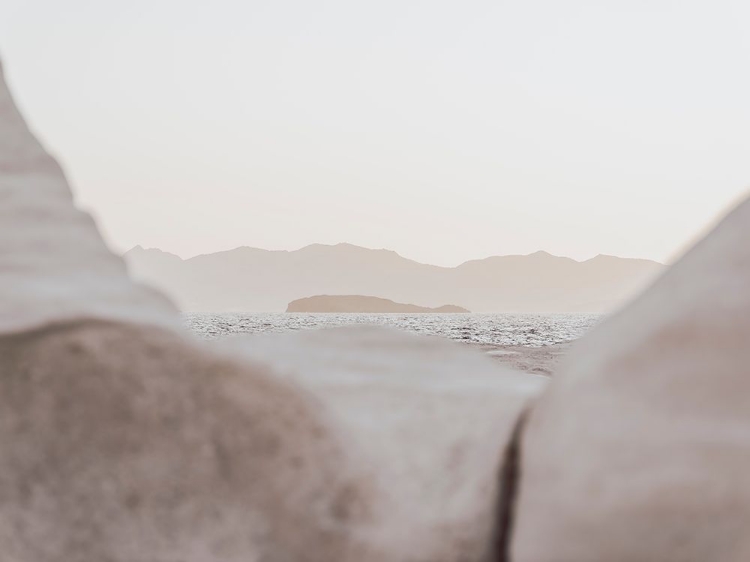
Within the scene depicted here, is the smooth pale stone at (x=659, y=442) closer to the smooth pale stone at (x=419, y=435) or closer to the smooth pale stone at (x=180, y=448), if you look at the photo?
the smooth pale stone at (x=419, y=435)

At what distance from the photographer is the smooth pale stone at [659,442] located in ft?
4.51

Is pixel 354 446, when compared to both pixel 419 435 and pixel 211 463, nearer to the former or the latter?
pixel 419 435

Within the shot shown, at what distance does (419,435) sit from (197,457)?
54cm

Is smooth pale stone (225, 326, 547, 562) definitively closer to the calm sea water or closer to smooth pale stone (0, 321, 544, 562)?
smooth pale stone (0, 321, 544, 562)

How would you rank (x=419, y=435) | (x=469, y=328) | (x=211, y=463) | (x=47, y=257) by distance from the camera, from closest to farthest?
(x=211, y=463) → (x=419, y=435) → (x=47, y=257) → (x=469, y=328)

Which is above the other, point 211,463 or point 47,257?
point 47,257

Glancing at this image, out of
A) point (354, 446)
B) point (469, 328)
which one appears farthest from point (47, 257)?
point (469, 328)

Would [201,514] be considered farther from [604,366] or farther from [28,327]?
[604,366]

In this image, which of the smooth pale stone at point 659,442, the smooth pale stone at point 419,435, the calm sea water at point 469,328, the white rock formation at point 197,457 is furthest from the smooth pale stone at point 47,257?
the calm sea water at point 469,328

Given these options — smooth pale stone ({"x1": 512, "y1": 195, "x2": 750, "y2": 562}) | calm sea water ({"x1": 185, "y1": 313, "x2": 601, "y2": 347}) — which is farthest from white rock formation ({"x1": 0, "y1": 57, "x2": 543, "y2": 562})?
calm sea water ({"x1": 185, "y1": 313, "x2": 601, "y2": 347})

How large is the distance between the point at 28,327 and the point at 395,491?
3.07 ft

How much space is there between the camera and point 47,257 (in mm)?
1979

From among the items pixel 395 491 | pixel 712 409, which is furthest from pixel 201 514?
pixel 712 409

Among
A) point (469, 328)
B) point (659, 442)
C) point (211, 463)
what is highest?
point (659, 442)
